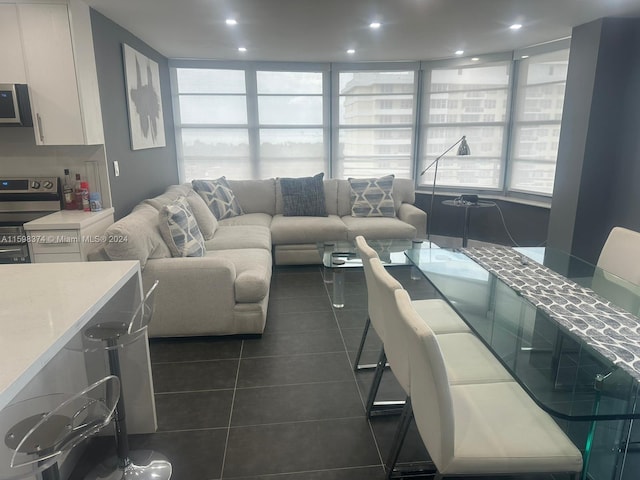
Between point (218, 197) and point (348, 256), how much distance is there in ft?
7.20

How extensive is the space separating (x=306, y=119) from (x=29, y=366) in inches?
202

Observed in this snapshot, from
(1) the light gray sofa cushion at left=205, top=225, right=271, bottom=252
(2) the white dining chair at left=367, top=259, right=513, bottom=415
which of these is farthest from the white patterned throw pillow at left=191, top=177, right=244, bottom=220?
(2) the white dining chair at left=367, top=259, right=513, bottom=415

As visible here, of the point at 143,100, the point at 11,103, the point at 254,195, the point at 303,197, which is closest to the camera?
the point at 11,103

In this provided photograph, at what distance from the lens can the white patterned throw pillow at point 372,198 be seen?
17.0 feet

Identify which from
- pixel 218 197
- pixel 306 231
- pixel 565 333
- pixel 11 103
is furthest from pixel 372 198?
pixel 565 333

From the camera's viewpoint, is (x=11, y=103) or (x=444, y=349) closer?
(x=444, y=349)

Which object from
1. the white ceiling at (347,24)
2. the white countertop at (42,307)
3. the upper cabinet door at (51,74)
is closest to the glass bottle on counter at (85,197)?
the upper cabinet door at (51,74)

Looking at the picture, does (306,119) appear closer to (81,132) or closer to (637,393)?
(81,132)

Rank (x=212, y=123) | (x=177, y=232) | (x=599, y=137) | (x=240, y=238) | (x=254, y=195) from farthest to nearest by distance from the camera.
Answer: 1. (x=212, y=123)
2. (x=254, y=195)
3. (x=240, y=238)
4. (x=599, y=137)
5. (x=177, y=232)

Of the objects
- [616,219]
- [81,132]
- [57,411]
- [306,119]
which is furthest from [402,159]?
[57,411]

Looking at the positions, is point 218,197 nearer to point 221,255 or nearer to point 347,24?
point 221,255

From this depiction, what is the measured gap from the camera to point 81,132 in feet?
9.86

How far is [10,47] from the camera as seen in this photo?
287 cm

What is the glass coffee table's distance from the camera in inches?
121
